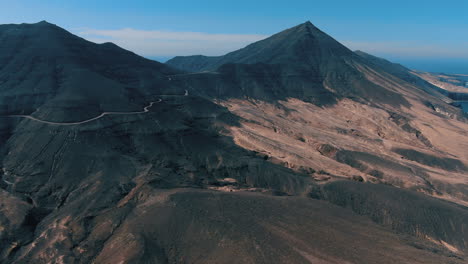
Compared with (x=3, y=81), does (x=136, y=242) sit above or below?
below

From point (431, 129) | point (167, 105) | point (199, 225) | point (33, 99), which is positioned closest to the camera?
point (199, 225)

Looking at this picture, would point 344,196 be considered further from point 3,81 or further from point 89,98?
point 3,81

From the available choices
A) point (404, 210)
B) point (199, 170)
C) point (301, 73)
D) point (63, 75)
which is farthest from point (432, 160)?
point (63, 75)

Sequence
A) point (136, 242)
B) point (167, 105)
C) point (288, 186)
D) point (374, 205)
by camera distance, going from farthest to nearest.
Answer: point (167, 105) → point (288, 186) → point (374, 205) → point (136, 242)

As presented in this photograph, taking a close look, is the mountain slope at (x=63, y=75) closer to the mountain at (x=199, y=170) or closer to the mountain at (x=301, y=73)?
the mountain at (x=199, y=170)

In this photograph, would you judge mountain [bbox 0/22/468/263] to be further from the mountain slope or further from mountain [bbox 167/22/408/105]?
mountain [bbox 167/22/408/105]


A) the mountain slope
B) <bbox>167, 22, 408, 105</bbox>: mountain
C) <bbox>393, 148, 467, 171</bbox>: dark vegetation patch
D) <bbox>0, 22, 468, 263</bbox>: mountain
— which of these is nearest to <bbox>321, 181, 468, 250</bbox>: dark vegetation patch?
<bbox>0, 22, 468, 263</bbox>: mountain

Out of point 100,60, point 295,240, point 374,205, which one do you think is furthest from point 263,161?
point 100,60
